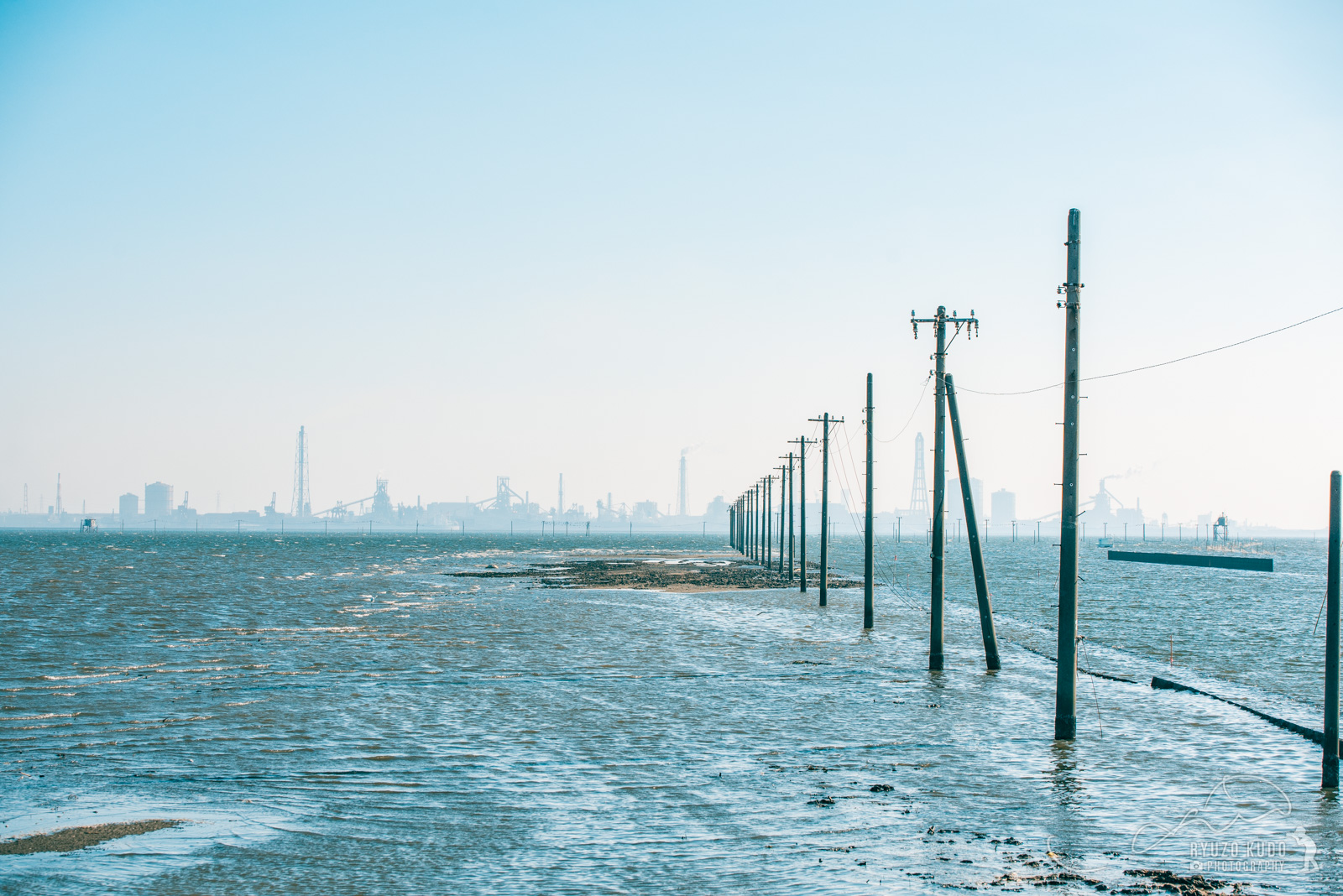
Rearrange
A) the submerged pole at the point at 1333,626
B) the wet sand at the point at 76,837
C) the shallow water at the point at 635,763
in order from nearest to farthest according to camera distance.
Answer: the shallow water at the point at 635,763 < the wet sand at the point at 76,837 < the submerged pole at the point at 1333,626

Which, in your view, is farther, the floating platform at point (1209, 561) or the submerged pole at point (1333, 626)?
the floating platform at point (1209, 561)

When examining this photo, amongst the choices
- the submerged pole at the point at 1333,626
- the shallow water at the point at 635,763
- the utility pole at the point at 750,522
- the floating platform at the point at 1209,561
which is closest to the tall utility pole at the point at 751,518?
the utility pole at the point at 750,522

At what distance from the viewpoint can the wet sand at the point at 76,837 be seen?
9.13 metres

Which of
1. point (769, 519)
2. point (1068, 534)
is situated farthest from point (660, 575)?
point (1068, 534)

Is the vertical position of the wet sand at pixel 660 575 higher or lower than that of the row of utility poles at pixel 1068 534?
lower

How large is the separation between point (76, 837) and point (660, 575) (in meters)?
59.6

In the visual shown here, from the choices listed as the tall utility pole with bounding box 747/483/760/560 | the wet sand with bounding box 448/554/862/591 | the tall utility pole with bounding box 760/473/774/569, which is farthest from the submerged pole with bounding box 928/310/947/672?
the tall utility pole with bounding box 747/483/760/560

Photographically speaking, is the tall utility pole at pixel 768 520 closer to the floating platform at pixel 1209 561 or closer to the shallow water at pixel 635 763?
the shallow water at pixel 635 763

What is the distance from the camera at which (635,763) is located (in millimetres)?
12914

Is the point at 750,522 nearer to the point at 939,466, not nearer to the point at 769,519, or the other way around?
the point at 769,519

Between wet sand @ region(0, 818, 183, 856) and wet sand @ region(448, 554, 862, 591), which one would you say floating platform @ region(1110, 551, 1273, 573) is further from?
wet sand @ region(0, 818, 183, 856)

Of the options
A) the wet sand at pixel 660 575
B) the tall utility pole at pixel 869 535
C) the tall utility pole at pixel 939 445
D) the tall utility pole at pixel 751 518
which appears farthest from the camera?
the tall utility pole at pixel 751 518

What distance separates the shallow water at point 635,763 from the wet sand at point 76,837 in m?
0.28

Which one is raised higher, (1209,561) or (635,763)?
(635,763)
